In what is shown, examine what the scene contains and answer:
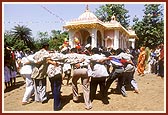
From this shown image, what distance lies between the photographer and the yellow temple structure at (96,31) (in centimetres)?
1897

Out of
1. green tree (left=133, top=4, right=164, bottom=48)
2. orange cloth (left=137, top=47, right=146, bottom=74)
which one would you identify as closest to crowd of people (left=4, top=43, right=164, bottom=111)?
orange cloth (left=137, top=47, right=146, bottom=74)

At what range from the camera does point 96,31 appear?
766 inches

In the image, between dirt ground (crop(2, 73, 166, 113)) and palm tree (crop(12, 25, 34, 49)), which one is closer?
dirt ground (crop(2, 73, 166, 113))

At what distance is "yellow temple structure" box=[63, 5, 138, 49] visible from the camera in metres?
19.0

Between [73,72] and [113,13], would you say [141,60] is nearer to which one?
[73,72]

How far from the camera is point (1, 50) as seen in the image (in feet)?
22.1

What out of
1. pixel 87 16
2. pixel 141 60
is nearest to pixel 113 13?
pixel 87 16

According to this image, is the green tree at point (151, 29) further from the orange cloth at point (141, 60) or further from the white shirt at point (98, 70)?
the white shirt at point (98, 70)

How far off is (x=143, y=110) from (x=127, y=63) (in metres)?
1.79

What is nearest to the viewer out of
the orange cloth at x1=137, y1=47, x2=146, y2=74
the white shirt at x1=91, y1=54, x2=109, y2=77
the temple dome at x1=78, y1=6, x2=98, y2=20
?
the white shirt at x1=91, y1=54, x2=109, y2=77

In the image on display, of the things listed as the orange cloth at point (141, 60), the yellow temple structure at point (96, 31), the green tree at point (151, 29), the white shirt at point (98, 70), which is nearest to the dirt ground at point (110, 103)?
the white shirt at point (98, 70)

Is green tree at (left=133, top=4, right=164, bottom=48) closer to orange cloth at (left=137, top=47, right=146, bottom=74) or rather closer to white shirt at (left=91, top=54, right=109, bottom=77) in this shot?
orange cloth at (left=137, top=47, right=146, bottom=74)

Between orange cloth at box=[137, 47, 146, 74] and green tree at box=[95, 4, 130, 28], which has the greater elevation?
green tree at box=[95, 4, 130, 28]

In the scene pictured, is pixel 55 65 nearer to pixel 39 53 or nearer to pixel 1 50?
pixel 39 53
